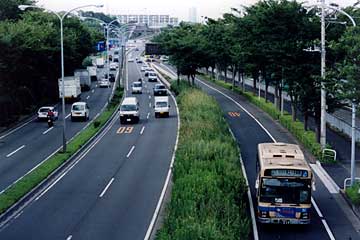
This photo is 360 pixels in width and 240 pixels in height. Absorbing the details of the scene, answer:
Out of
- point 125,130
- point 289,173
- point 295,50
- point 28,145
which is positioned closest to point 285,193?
point 289,173

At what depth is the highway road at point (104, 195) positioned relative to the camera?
22.8 m

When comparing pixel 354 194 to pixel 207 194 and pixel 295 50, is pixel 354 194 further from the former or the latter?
pixel 295 50

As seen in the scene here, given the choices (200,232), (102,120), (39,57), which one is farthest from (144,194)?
(39,57)

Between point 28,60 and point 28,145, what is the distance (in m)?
16.9

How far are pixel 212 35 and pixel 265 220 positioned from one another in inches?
2359

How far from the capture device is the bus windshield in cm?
2202

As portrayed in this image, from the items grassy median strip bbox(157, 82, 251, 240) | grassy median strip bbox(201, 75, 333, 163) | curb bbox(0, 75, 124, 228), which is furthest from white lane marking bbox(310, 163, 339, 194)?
curb bbox(0, 75, 124, 228)

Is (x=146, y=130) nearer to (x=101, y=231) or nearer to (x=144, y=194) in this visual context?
(x=144, y=194)

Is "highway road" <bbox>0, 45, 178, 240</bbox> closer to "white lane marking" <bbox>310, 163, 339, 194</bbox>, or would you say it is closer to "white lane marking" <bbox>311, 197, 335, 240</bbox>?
"white lane marking" <bbox>311, 197, 335, 240</bbox>

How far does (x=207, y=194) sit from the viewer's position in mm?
18859

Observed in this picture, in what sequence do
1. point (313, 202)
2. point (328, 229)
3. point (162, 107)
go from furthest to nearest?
point (162, 107) < point (313, 202) < point (328, 229)

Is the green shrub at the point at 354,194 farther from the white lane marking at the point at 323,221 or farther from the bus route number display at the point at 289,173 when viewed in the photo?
the bus route number display at the point at 289,173

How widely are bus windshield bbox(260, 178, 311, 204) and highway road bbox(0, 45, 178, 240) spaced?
4546 millimetres

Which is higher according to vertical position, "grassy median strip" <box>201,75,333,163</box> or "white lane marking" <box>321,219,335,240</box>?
"grassy median strip" <box>201,75,333,163</box>
